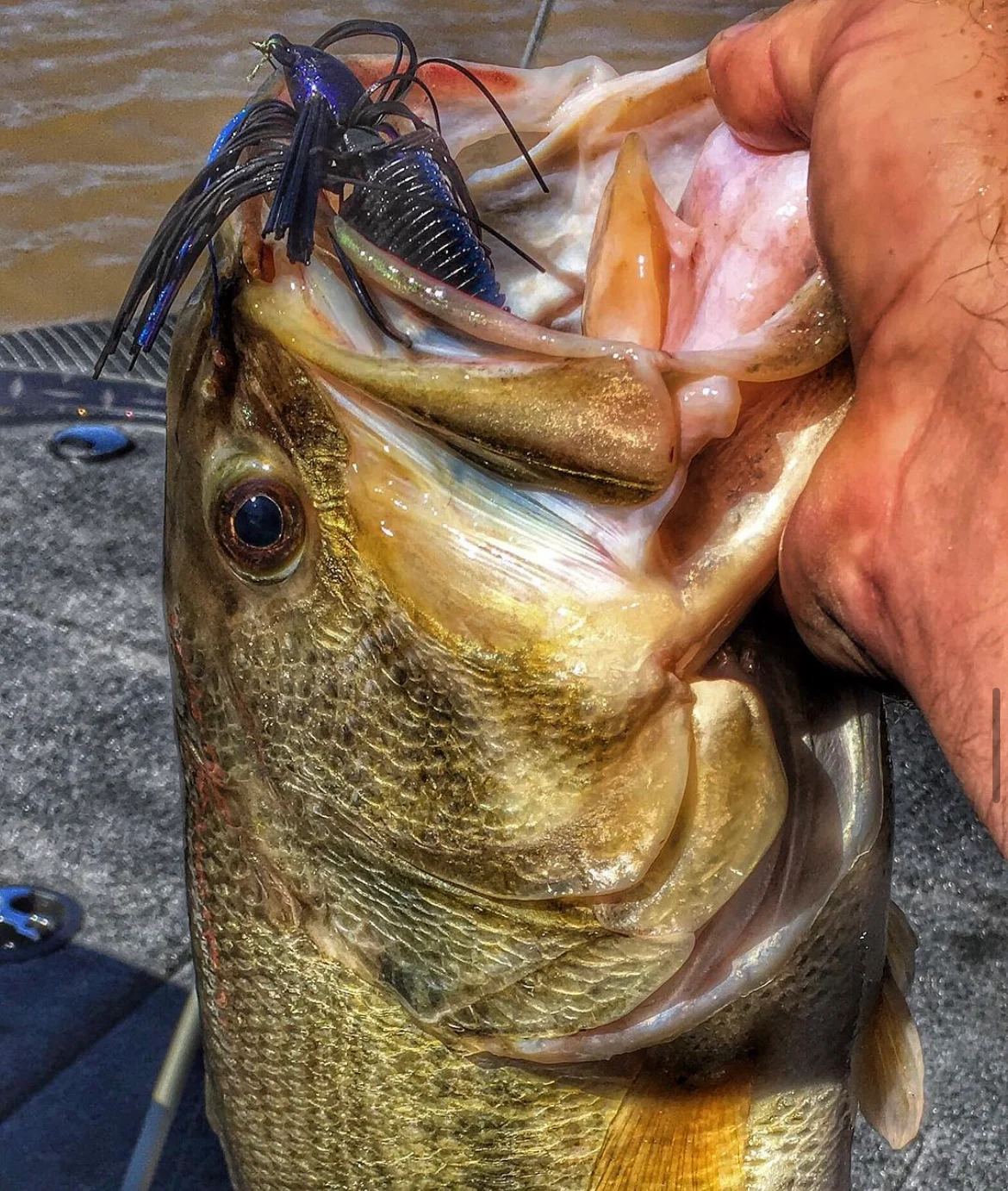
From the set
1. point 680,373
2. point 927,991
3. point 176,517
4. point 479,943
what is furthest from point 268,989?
point 927,991

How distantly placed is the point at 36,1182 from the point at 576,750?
1.78 m

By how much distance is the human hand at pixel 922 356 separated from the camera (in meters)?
0.66

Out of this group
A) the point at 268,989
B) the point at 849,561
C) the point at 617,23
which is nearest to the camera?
the point at 849,561

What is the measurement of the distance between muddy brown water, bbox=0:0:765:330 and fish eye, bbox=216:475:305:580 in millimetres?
3673

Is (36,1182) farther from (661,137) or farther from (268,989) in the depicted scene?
(661,137)

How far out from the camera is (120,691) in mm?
2666

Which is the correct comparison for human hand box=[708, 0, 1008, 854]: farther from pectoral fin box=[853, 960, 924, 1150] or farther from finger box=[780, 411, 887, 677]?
pectoral fin box=[853, 960, 924, 1150]

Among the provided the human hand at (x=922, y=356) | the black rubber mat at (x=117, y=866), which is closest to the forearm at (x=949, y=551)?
the human hand at (x=922, y=356)

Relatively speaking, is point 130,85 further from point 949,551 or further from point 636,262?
point 949,551

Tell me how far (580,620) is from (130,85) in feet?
16.5

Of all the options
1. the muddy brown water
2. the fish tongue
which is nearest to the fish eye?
the fish tongue

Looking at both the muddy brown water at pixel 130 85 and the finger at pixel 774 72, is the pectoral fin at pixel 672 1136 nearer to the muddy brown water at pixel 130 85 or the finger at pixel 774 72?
the finger at pixel 774 72

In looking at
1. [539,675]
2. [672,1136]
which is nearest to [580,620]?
[539,675]

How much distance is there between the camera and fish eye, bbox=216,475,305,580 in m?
0.96
